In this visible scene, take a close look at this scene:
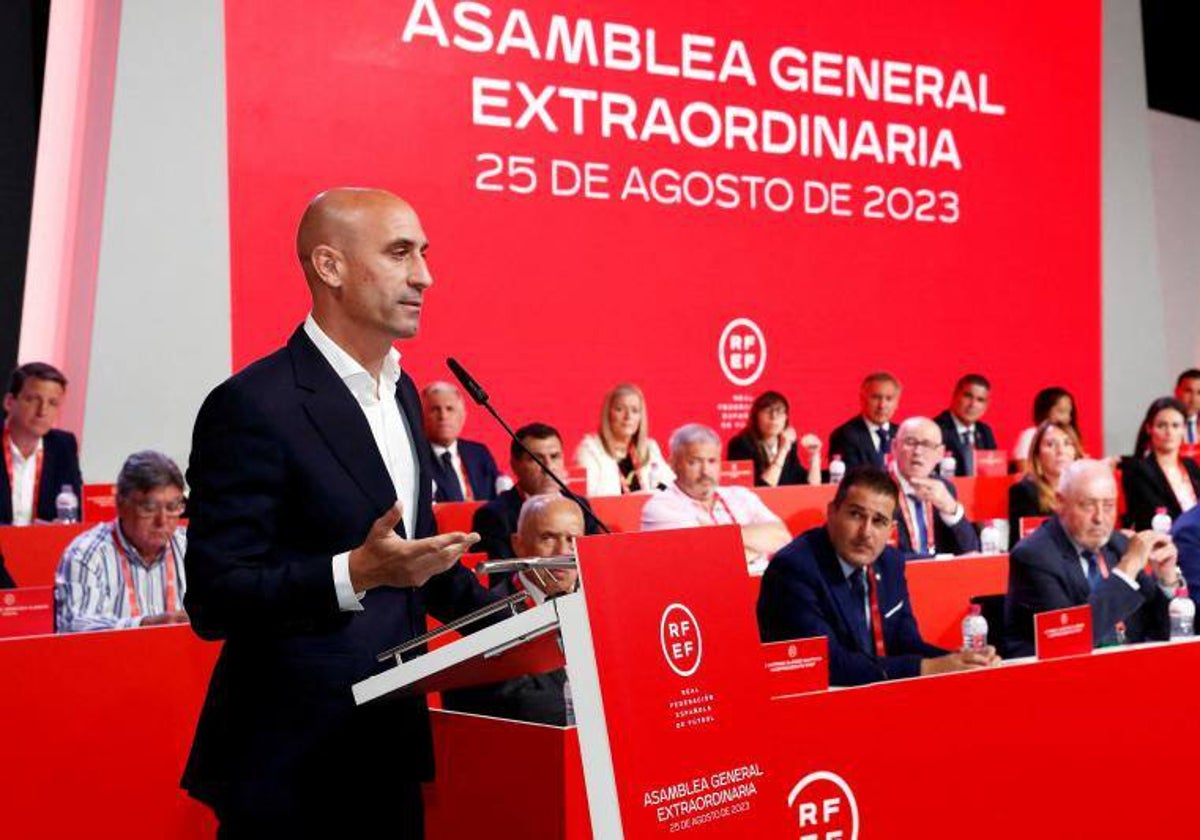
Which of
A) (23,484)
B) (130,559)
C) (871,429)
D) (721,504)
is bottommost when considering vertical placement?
(130,559)

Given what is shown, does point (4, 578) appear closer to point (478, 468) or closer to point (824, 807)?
point (478, 468)

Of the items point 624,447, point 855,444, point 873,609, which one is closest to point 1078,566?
point 873,609

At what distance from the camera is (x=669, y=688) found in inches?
74.3

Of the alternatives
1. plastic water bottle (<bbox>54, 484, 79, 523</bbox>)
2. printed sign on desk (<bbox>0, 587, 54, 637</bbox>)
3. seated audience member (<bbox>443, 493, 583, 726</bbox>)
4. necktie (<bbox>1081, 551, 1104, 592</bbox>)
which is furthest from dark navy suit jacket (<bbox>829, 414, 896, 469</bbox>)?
printed sign on desk (<bbox>0, 587, 54, 637</bbox>)

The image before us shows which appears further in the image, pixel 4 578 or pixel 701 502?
pixel 701 502

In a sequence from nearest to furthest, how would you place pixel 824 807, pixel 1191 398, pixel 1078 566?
pixel 824 807 < pixel 1078 566 < pixel 1191 398

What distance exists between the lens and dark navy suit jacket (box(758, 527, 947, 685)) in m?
3.72

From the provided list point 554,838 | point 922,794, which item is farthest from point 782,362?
point 554,838

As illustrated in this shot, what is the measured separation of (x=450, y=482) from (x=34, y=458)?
72.7 inches

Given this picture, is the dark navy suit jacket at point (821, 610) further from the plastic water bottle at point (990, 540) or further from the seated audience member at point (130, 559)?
the plastic water bottle at point (990, 540)

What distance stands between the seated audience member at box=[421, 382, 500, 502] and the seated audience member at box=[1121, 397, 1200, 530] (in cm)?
309

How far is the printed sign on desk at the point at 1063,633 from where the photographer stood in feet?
10.3

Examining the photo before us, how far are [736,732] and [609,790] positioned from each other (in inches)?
10.9

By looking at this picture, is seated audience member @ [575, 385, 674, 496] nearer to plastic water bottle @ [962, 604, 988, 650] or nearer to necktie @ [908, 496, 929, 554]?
necktie @ [908, 496, 929, 554]
